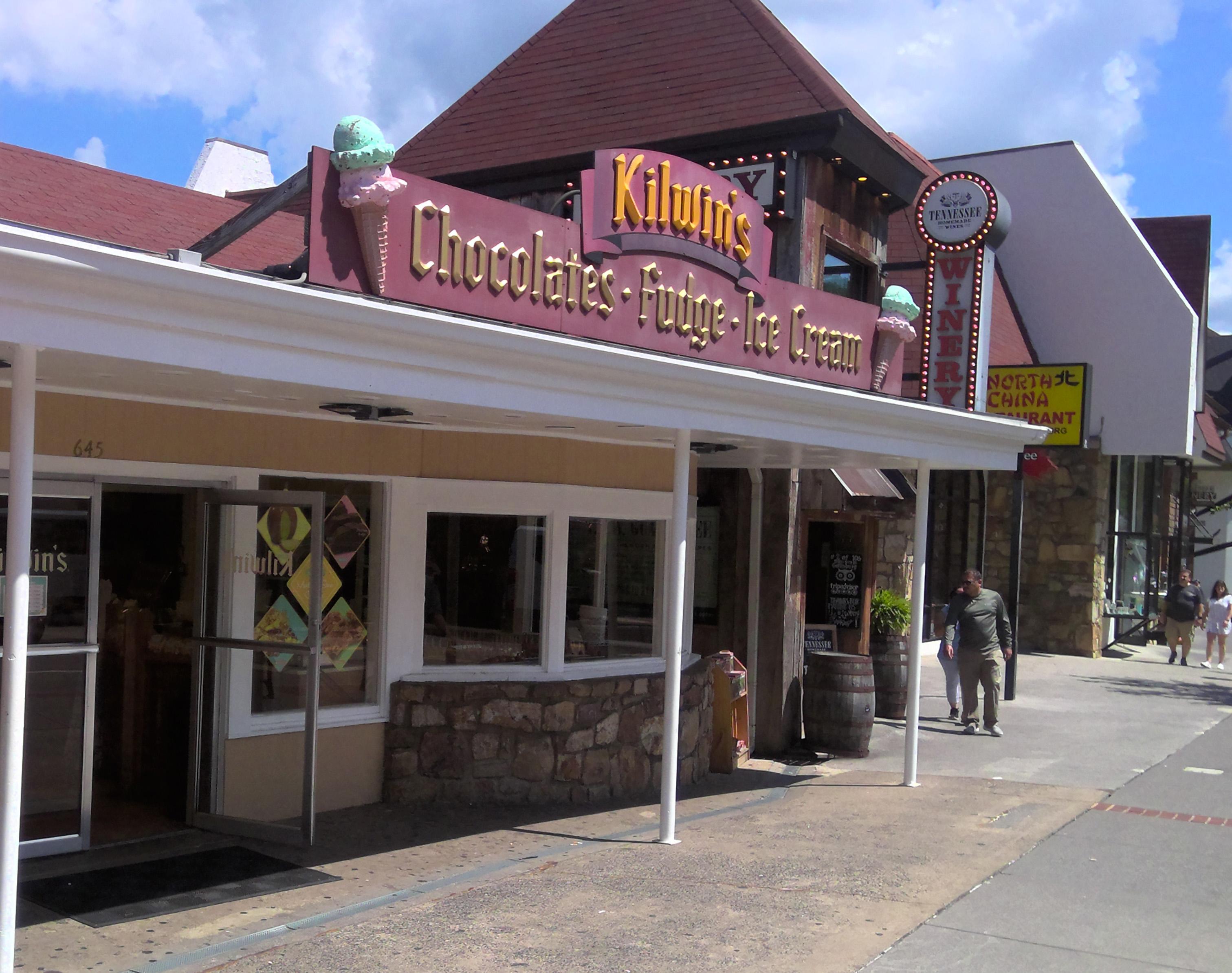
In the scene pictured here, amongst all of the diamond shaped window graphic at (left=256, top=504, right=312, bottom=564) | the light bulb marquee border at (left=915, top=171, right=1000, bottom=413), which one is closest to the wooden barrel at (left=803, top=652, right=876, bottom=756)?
the light bulb marquee border at (left=915, top=171, right=1000, bottom=413)

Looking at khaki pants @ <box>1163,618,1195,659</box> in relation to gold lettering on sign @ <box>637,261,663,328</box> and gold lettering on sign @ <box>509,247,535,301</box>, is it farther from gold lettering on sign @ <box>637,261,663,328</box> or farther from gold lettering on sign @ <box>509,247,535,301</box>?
gold lettering on sign @ <box>509,247,535,301</box>

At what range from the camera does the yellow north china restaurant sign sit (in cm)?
1583

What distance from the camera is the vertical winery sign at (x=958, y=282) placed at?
11664 mm

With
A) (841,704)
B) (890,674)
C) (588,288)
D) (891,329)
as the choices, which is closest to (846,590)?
(890,674)

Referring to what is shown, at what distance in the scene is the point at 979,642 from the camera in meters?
11.3

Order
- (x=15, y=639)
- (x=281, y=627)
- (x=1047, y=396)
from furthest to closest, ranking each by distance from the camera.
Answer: (x=1047, y=396)
(x=281, y=627)
(x=15, y=639)

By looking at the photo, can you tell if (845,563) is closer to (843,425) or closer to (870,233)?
(870,233)

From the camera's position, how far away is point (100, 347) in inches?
Result: 162

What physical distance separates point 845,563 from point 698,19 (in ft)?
20.1

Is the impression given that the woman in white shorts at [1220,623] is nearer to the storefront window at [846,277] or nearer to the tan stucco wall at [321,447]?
the storefront window at [846,277]

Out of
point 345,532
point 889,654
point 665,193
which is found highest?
point 665,193

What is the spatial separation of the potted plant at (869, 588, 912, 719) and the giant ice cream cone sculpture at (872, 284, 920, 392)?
138 inches

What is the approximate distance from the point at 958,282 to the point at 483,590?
6.41 meters

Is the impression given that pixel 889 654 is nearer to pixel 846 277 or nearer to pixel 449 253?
pixel 846 277
